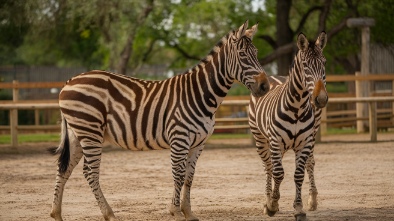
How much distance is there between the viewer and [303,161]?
7.93 meters

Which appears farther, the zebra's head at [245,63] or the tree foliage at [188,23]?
the tree foliage at [188,23]

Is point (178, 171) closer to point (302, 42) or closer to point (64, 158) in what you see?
point (64, 158)

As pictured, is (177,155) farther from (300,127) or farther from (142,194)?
(142,194)

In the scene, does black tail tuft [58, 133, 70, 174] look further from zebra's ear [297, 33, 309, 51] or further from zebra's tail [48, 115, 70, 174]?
zebra's ear [297, 33, 309, 51]

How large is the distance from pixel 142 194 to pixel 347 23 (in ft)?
40.8

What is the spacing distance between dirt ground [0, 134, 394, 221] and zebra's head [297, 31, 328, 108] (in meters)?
1.23

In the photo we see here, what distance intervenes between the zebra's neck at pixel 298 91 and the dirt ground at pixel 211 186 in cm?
111

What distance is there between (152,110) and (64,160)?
39.6 inches

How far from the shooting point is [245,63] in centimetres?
773

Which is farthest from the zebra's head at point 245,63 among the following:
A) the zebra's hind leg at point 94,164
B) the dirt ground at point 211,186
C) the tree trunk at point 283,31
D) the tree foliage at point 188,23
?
the tree trunk at point 283,31

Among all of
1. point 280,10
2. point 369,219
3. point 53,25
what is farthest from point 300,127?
point 53,25

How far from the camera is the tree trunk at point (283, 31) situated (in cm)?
2300

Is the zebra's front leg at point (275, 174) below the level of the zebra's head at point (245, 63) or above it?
below

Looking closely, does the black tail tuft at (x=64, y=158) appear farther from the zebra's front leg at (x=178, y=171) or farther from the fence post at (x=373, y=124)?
the fence post at (x=373, y=124)
